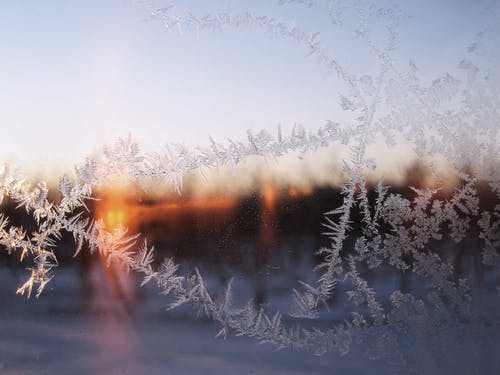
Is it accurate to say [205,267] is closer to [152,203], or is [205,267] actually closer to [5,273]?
[152,203]

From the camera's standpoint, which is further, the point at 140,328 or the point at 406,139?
the point at 140,328

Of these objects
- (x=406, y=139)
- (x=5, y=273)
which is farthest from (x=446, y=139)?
(x=5, y=273)

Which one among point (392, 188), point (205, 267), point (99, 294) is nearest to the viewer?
point (392, 188)

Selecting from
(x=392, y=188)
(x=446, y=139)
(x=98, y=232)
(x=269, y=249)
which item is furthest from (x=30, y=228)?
(x=446, y=139)

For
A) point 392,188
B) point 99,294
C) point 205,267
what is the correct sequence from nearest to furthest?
point 392,188, point 205,267, point 99,294

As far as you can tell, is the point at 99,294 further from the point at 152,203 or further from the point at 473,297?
the point at 473,297

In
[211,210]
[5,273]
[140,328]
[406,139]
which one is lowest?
[140,328]

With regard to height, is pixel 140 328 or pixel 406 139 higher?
pixel 406 139

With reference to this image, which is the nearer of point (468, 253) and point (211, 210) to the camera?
point (468, 253)

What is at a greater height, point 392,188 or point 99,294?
point 392,188

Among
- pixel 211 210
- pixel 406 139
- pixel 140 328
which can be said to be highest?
pixel 406 139
